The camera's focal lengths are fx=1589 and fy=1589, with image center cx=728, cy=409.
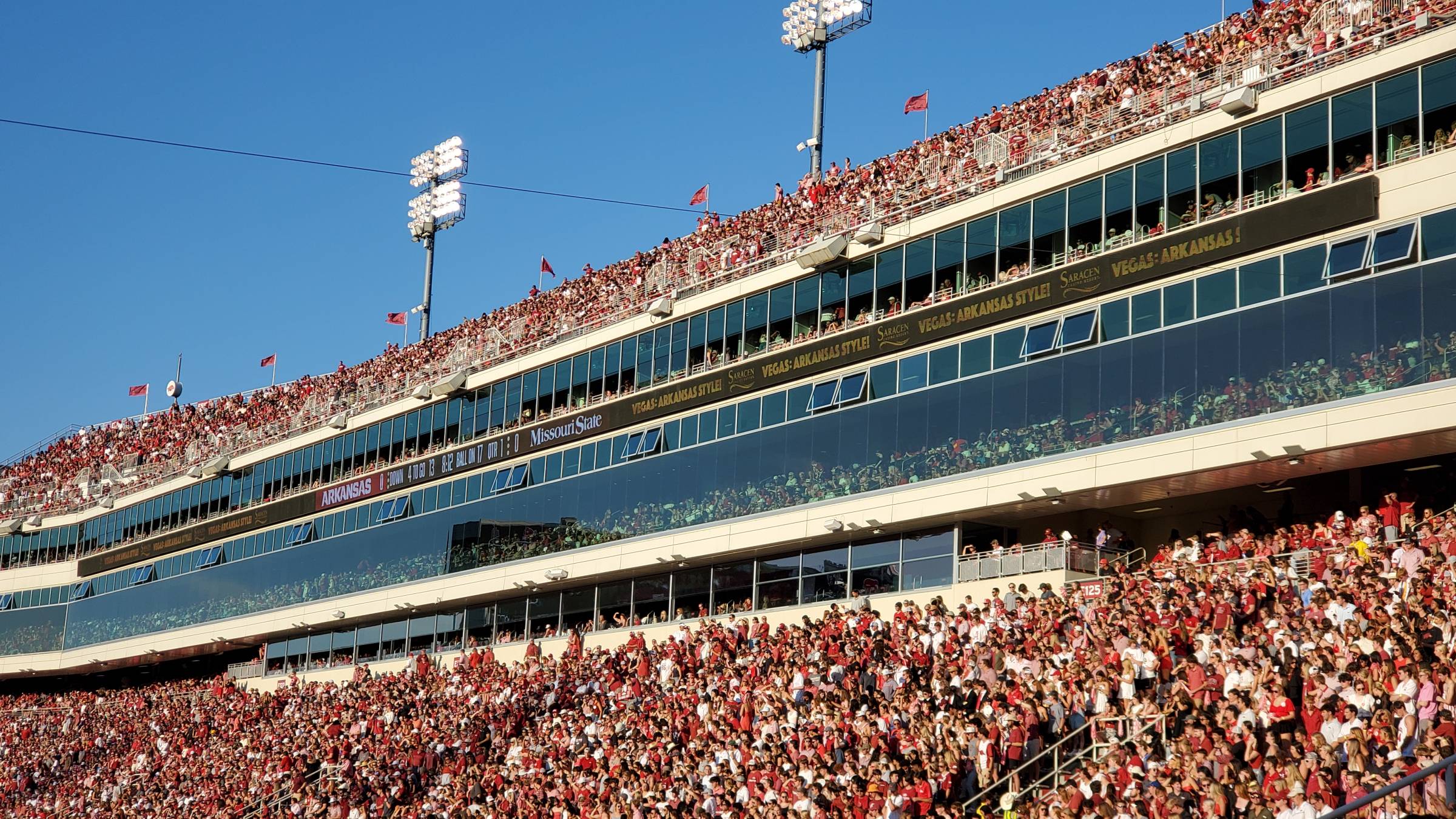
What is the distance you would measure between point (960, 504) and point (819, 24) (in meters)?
23.0

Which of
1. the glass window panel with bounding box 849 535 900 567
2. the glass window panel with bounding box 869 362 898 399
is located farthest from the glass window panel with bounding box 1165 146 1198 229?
the glass window panel with bounding box 849 535 900 567

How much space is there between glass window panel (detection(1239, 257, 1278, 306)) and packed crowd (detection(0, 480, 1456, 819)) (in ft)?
10.7

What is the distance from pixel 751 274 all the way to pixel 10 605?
39.0 m

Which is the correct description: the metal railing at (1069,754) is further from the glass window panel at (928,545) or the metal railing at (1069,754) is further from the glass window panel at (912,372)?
the glass window panel at (912,372)

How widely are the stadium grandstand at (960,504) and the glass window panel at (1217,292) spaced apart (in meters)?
0.09

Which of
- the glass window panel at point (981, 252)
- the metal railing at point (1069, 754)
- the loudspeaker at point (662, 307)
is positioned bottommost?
the metal railing at point (1069, 754)

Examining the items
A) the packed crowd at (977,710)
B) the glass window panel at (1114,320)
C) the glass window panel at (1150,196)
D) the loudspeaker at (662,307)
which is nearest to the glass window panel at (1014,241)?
the glass window panel at (1114,320)

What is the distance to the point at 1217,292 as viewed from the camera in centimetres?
2289

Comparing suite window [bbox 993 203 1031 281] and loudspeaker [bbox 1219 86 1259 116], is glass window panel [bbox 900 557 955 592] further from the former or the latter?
loudspeaker [bbox 1219 86 1259 116]

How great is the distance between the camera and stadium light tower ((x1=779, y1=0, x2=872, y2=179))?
45.5 meters

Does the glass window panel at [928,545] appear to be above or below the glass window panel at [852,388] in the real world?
below

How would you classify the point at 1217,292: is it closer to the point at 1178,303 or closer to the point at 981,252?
the point at 1178,303

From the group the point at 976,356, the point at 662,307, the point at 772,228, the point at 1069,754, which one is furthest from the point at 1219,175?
the point at 662,307

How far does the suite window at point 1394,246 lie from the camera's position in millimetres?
20719
